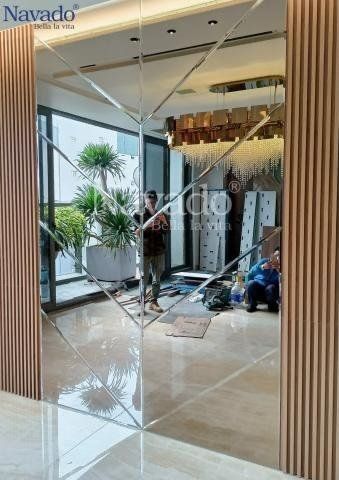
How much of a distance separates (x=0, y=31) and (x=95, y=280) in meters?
1.98

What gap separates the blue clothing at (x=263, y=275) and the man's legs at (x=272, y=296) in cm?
2

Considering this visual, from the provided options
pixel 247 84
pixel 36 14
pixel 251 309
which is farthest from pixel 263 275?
pixel 36 14

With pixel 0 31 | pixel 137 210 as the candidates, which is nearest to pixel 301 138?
pixel 137 210

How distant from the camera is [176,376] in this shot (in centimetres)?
318

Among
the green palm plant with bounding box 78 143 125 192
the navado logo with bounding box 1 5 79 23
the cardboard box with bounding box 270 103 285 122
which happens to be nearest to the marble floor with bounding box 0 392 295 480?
the green palm plant with bounding box 78 143 125 192

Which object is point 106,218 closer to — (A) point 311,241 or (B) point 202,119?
(B) point 202,119

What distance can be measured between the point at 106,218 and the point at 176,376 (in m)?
1.27

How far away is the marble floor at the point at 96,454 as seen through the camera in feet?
7.73

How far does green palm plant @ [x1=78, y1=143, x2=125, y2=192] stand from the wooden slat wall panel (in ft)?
4.06

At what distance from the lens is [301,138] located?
223 centimetres

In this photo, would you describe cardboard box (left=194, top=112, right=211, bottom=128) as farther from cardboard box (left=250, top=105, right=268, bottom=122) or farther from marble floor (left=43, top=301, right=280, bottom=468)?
marble floor (left=43, top=301, right=280, bottom=468)

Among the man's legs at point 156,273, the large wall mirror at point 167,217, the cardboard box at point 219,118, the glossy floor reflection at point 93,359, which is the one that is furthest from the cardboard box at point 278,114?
the glossy floor reflection at point 93,359

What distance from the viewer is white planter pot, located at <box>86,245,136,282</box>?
3.08 meters

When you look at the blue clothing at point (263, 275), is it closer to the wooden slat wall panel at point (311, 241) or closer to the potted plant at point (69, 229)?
the wooden slat wall panel at point (311, 241)
